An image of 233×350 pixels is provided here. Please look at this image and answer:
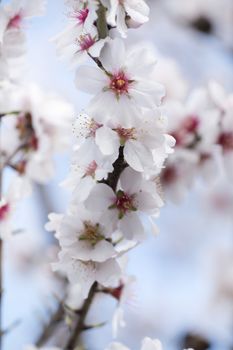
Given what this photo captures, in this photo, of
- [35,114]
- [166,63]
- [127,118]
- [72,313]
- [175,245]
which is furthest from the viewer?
[175,245]

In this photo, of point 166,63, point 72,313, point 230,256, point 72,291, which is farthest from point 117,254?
point 230,256

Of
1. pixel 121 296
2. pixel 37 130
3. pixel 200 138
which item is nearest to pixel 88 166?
pixel 121 296

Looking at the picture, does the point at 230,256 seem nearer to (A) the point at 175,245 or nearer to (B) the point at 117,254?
(A) the point at 175,245

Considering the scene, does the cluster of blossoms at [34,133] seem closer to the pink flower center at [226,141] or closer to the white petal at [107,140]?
the pink flower center at [226,141]

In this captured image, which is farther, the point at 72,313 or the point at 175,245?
the point at 175,245

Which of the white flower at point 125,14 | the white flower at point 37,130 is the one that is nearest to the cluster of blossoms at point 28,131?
the white flower at point 37,130

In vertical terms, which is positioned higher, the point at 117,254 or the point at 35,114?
the point at 117,254

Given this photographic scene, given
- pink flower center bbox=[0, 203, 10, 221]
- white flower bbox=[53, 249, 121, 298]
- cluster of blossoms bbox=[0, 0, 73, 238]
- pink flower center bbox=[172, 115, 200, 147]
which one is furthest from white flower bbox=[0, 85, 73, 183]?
white flower bbox=[53, 249, 121, 298]
